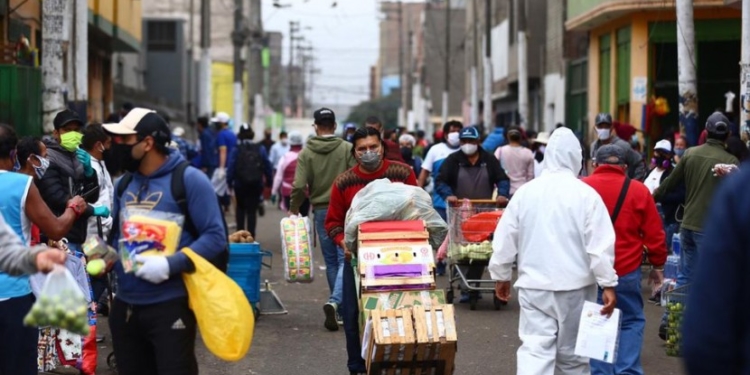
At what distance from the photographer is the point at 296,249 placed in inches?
482

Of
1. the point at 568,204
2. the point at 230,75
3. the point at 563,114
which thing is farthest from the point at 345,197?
the point at 230,75

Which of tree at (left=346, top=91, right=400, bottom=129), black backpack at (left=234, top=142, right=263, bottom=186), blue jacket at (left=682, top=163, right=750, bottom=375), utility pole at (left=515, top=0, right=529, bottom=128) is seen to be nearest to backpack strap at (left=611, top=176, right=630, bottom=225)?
blue jacket at (left=682, top=163, right=750, bottom=375)

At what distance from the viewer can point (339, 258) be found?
38.6 ft

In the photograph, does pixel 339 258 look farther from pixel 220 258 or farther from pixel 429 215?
pixel 220 258

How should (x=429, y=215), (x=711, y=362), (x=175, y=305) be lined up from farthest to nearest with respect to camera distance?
(x=429, y=215) → (x=175, y=305) → (x=711, y=362)

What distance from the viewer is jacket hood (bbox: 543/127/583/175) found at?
7801 mm

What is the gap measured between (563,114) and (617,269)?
27.0 m

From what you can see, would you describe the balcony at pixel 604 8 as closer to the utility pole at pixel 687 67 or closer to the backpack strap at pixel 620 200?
the utility pole at pixel 687 67

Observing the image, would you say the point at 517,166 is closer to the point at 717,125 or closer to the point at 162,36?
the point at 717,125

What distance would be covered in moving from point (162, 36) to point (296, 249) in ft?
160

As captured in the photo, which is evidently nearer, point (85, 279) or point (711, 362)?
point (711, 362)

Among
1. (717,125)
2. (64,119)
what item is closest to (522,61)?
(717,125)

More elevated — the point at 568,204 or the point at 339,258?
the point at 568,204

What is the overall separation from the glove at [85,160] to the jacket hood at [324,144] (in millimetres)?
2741
